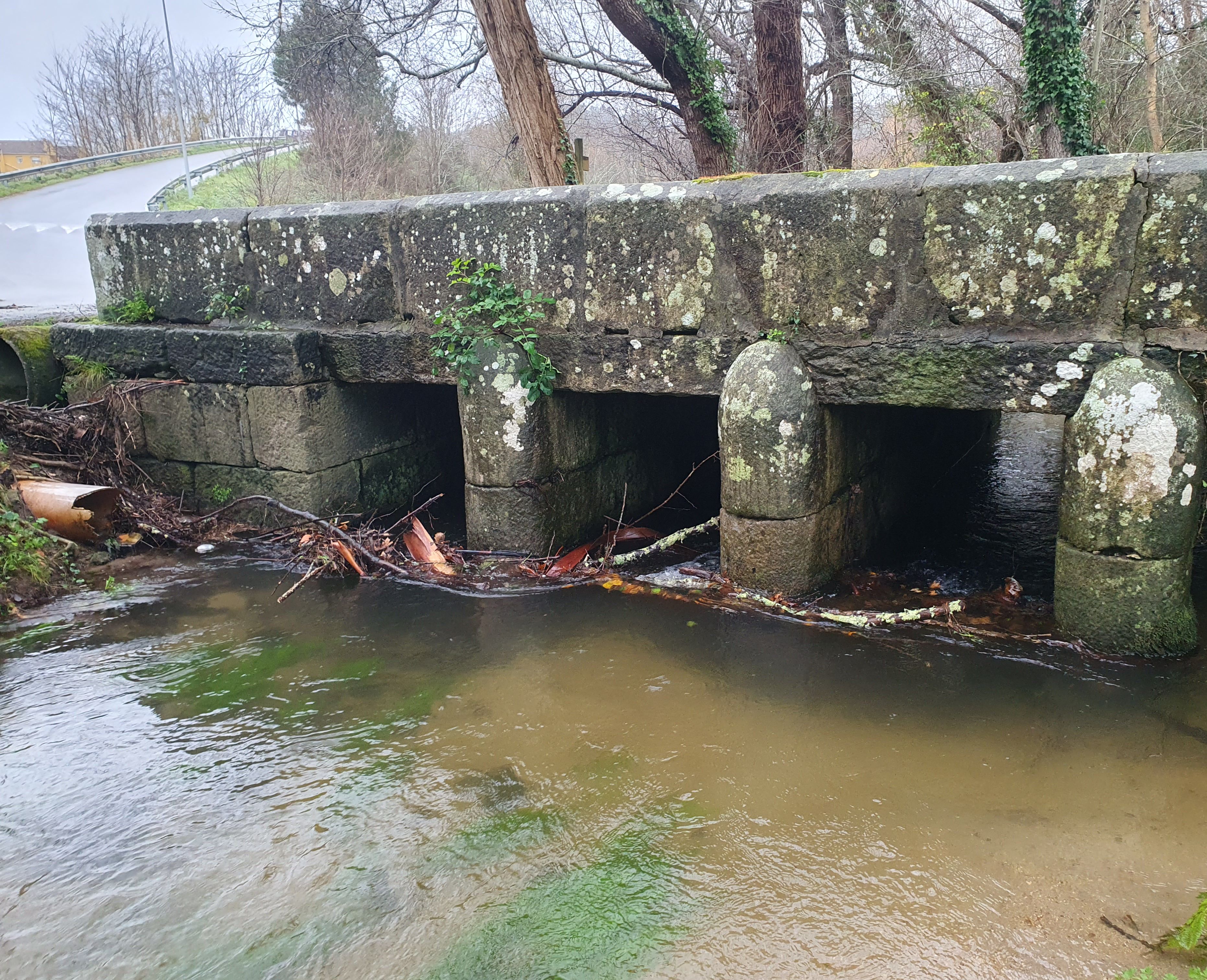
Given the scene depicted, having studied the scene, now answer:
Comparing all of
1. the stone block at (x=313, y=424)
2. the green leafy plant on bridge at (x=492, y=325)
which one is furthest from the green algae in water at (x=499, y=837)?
the stone block at (x=313, y=424)

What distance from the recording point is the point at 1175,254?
331cm

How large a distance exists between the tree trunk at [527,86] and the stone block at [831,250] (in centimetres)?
505

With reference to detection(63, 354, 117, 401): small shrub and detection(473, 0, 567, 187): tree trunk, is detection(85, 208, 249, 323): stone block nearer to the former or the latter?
detection(63, 354, 117, 401): small shrub

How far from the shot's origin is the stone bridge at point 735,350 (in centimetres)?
339

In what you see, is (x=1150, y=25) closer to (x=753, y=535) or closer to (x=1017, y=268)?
(x=1017, y=268)

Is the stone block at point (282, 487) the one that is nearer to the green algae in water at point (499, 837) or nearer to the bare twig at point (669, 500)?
the bare twig at point (669, 500)

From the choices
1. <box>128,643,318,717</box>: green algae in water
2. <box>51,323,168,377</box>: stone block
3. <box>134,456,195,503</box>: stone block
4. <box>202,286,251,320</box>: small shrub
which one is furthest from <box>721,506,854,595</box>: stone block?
<box>51,323,168,377</box>: stone block

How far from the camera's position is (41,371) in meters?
5.69

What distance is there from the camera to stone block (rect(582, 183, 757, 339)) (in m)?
4.20

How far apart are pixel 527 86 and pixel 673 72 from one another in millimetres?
2736

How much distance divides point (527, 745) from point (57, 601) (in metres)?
2.88

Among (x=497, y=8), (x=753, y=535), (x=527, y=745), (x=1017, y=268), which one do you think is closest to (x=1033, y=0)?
(x=497, y=8)

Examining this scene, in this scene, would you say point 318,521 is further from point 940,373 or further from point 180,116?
point 180,116

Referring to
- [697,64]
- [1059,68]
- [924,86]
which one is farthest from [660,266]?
[924,86]
